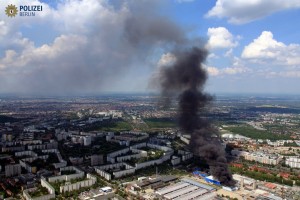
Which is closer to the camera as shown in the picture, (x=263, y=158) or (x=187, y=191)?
(x=187, y=191)

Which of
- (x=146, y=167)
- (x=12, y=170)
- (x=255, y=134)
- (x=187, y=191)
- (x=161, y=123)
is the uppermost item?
(x=161, y=123)


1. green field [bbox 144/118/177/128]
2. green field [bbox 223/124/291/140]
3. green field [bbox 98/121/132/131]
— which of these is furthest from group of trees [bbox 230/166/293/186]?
green field [bbox 144/118/177/128]

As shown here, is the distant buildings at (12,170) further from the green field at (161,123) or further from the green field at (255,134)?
the green field at (255,134)

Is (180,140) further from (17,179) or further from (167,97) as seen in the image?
(17,179)

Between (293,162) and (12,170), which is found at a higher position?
(12,170)

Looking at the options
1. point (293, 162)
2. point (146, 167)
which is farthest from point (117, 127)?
point (293, 162)

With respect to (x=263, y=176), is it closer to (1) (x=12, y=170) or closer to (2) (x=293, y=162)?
(2) (x=293, y=162)

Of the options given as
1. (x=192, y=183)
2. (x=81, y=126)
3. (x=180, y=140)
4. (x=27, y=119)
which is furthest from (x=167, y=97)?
(x=27, y=119)

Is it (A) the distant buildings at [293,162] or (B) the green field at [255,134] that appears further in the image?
(B) the green field at [255,134]

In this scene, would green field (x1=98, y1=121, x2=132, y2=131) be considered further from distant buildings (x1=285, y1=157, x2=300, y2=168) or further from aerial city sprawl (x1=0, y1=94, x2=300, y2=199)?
distant buildings (x1=285, y1=157, x2=300, y2=168)

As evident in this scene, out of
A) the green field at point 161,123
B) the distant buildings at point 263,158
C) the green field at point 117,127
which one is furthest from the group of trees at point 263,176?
the green field at point 161,123
